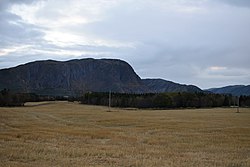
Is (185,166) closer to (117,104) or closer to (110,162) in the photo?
(110,162)

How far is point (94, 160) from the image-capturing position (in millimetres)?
20016

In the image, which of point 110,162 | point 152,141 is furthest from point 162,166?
point 152,141

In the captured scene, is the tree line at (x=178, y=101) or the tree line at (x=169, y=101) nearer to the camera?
the tree line at (x=169, y=101)

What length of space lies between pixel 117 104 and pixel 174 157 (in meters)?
137

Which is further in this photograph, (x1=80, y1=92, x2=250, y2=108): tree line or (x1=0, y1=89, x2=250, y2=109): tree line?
(x1=80, y1=92, x2=250, y2=108): tree line

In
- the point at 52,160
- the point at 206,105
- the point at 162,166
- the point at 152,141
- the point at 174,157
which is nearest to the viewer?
the point at 162,166

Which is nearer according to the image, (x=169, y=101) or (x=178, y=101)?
(x=169, y=101)

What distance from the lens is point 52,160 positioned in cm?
1930

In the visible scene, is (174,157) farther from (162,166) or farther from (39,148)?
(39,148)

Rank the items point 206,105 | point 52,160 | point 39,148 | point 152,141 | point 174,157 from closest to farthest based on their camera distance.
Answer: point 52,160 → point 174,157 → point 39,148 → point 152,141 → point 206,105

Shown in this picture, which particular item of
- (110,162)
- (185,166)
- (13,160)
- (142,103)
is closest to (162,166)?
(185,166)

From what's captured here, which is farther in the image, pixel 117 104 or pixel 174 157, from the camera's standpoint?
pixel 117 104

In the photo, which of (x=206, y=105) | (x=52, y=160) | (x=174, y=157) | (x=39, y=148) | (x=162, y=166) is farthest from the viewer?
(x=206, y=105)

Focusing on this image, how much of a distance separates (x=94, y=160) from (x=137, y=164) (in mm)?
2754
